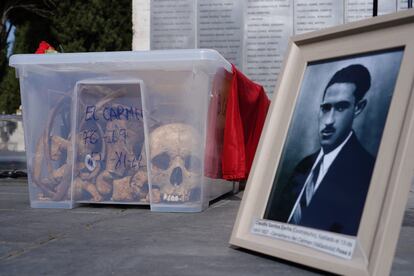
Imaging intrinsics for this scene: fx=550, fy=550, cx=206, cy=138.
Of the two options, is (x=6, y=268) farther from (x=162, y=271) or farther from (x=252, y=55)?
(x=252, y=55)

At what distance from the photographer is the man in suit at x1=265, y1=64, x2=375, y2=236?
2.32 metres

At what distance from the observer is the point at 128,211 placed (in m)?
4.35

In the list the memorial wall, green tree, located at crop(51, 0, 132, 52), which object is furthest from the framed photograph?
green tree, located at crop(51, 0, 132, 52)

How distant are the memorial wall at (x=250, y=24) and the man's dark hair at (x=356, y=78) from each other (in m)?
4.63

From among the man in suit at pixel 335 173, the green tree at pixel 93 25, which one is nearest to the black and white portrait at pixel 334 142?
the man in suit at pixel 335 173

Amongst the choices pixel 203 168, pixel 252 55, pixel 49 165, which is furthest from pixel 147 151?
pixel 252 55

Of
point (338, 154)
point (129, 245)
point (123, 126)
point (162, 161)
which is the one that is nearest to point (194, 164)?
point (162, 161)

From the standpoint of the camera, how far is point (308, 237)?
95.2 inches

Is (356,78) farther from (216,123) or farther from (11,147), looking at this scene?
(11,147)

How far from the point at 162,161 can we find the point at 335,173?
2.02 meters

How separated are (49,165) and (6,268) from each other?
2.07 m

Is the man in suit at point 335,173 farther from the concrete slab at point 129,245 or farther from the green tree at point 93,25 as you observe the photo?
the green tree at point 93,25

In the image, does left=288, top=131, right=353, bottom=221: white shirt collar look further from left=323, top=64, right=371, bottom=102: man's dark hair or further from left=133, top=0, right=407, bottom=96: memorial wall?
left=133, top=0, right=407, bottom=96: memorial wall

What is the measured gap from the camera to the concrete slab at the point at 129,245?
96.5 inches
